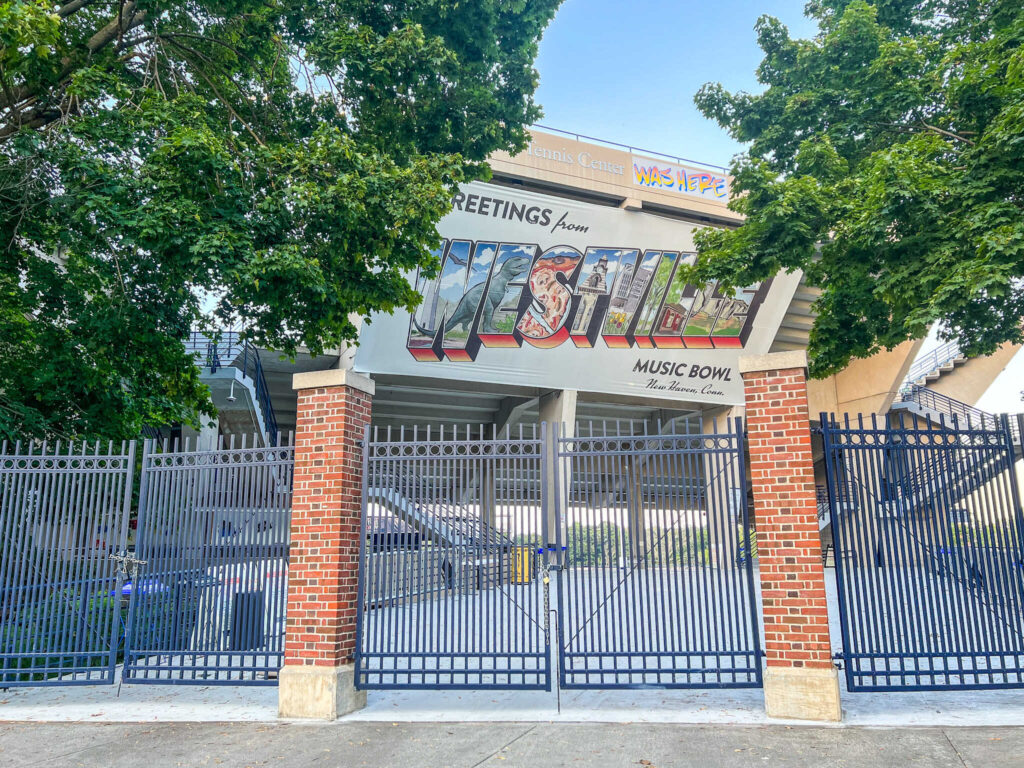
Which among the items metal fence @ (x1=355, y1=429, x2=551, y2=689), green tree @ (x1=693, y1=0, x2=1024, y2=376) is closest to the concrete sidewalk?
metal fence @ (x1=355, y1=429, x2=551, y2=689)

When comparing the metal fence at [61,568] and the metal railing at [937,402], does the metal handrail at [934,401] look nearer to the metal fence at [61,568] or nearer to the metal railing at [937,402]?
the metal railing at [937,402]

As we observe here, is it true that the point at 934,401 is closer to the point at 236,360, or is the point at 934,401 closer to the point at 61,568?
the point at 236,360

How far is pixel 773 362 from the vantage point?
6.61m

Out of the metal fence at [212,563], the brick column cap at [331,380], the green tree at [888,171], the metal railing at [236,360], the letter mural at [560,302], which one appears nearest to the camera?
the brick column cap at [331,380]

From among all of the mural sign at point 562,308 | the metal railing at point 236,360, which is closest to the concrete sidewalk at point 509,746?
the metal railing at point 236,360

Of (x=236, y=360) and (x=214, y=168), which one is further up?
(x=236, y=360)

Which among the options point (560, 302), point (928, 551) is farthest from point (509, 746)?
point (560, 302)

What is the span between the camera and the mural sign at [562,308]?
72.6ft

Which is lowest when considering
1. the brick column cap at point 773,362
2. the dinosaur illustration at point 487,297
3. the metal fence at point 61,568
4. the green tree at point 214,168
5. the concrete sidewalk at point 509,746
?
the concrete sidewalk at point 509,746

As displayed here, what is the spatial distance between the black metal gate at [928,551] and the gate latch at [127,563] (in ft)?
23.7

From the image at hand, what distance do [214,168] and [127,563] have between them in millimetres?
5068

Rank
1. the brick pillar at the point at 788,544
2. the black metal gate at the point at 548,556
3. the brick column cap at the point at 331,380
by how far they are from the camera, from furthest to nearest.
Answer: the brick column cap at the point at 331,380 → the black metal gate at the point at 548,556 → the brick pillar at the point at 788,544

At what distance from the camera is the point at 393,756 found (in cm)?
547

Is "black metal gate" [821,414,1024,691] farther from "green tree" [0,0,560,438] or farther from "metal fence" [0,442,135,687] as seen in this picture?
"metal fence" [0,442,135,687]
